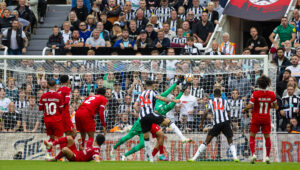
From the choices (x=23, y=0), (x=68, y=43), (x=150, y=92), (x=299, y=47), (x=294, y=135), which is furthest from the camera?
(x=23, y=0)

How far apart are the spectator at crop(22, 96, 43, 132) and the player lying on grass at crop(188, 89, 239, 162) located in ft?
12.9

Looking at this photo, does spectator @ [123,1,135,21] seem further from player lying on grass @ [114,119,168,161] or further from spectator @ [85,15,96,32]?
player lying on grass @ [114,119,168,161]

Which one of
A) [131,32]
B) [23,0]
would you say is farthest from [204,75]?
[23,0]

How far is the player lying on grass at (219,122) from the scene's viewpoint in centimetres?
1467

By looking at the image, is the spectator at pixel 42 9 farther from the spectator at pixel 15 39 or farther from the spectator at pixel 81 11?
the spectator at pixel 15 39

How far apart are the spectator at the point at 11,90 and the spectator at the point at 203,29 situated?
223 inches

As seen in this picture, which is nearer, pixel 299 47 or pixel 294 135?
pixel 294 135

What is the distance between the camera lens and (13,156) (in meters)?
16.3

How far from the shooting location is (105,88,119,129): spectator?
16297 mm

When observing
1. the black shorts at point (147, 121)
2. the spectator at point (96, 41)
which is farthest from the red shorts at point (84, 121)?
the spectator at point (96, 41)

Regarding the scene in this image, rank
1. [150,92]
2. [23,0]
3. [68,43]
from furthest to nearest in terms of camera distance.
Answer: [23,0]
[68,43]
[150,92]

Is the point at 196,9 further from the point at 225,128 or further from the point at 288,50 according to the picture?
the point at 225,128

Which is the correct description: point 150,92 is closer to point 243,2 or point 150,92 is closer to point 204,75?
point 204,75

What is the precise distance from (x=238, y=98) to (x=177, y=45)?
3362 millimetres
